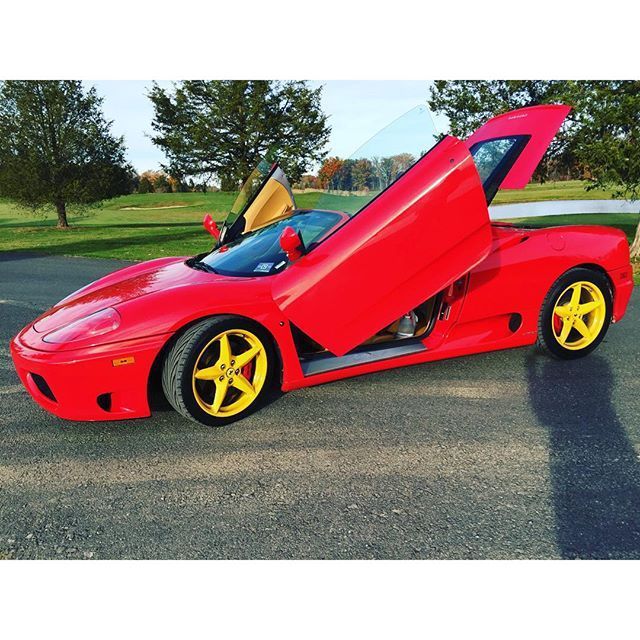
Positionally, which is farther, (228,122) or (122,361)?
(228,122)

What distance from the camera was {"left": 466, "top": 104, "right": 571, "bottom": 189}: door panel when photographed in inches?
157

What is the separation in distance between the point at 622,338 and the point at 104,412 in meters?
4.70

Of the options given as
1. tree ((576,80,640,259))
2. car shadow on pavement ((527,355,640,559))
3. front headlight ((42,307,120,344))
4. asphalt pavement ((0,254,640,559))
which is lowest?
car shadow on pavement ((527,355,640,559))

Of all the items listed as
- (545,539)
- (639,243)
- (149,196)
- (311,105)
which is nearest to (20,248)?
(311,105)

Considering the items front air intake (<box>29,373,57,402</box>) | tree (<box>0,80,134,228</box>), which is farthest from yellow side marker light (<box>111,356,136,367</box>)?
tree (<box>0,80,134,228</box>)

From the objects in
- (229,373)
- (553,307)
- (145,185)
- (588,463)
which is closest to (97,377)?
(229,373)

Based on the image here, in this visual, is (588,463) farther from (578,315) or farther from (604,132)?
(604,132)

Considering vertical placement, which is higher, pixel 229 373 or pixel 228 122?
pixel 228 122

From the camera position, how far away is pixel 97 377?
10.3 feet

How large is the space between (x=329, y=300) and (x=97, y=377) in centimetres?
145

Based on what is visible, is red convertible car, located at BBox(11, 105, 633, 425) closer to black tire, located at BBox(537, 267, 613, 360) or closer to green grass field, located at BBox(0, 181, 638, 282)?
black tire, located at BBox(537, 267, 613, 360)

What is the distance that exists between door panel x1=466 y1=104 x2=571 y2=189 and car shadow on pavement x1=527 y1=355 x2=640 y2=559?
1517 mm

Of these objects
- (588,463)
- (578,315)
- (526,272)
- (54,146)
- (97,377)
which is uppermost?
(54,146)

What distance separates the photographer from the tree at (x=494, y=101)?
13258 millimetres
